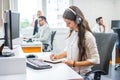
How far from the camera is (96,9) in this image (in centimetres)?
705

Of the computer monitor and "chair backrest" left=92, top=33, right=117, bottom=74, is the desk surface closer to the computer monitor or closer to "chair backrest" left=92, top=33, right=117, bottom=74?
the computer monitor

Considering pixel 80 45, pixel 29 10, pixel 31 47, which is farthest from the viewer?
pixel 29 10

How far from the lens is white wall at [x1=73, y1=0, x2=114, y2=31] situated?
692cm

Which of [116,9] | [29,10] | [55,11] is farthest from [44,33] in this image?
A: [116,9]

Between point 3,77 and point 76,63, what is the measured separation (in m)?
0.71

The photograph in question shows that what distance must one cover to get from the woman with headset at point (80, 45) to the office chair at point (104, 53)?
0.30 feet

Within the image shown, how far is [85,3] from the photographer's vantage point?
272 inches

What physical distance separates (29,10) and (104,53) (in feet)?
16.0

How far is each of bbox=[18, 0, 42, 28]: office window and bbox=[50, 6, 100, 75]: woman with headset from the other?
4.60 metres

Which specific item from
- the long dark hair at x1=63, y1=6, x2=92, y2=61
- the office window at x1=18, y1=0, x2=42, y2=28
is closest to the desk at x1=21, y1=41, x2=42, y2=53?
the long dark hair at x1=63, y1=6, x2=92, y2=61

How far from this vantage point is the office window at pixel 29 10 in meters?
6.70

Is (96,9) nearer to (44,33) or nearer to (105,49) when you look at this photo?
(44,33)

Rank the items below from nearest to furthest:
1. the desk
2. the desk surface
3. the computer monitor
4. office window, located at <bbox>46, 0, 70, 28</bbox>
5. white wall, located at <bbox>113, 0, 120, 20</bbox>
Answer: the desk surface < the computer monitor < the desk < office window, located at <bbox>46, 0, 70, 28</bbox> < white wall, located at <bbox>113, 0, 120, 20</bbox>

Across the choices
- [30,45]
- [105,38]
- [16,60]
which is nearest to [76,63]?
[105,38]
